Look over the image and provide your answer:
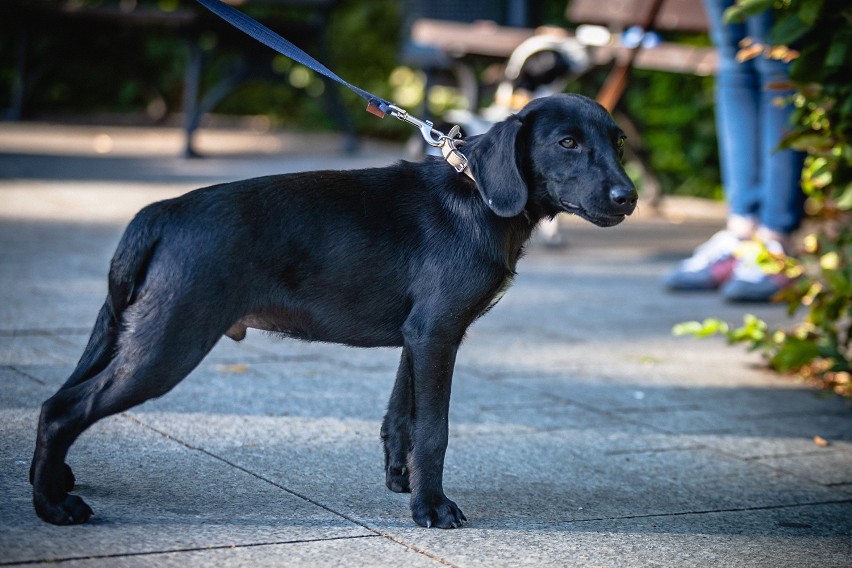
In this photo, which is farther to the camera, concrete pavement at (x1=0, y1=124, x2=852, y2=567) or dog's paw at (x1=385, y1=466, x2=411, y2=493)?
dog's paw at (x1=385, y1=466, x2=411, y2=493)

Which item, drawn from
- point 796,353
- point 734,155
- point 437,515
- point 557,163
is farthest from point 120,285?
point 734,155

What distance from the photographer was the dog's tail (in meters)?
2.91

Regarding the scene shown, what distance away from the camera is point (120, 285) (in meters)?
2.92

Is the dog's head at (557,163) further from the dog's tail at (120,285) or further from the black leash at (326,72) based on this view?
the dog's tail at (120,285)

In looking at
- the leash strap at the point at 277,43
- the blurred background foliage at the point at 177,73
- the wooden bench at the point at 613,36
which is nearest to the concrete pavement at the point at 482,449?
the leash strap at the point at 277,43

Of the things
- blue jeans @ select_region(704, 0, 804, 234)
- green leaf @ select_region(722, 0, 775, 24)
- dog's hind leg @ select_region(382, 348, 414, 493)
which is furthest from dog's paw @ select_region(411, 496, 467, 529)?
blue jeans @ select_region(704, 0, 804, 234)

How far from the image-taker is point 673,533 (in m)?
3.13

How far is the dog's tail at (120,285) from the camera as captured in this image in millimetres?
2908

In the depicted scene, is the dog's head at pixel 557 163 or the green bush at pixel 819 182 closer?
the dog's head at pixel 557 163

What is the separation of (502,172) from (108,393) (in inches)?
46.5

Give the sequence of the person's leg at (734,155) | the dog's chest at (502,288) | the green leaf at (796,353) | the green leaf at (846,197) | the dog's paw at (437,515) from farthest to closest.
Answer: the person's leg at (734,155)
the green leaf at (796,353)
the green leaf at (846,197)
the dog's chest at (502,288)
the dog's paw at (437,515)

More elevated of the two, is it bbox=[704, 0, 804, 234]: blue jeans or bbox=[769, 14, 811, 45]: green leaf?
bbox=[769, 14, 811, 45]: green leaf

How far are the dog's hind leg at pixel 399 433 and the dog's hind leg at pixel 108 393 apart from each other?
0.72m

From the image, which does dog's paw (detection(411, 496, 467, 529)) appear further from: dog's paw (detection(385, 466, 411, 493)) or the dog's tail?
the dog's tail
